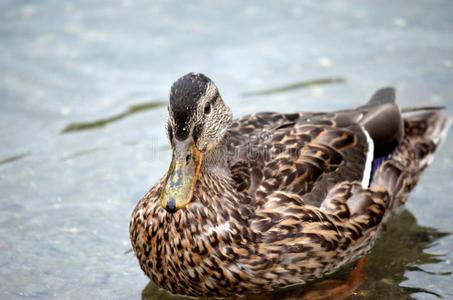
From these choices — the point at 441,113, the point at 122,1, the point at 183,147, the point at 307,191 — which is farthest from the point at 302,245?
the point at 122,1

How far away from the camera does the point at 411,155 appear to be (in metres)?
7.09

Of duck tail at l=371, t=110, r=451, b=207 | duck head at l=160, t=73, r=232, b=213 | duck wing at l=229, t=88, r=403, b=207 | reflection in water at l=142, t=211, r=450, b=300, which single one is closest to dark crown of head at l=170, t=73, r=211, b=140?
duck head at l=160, t=73, r=232, b=213

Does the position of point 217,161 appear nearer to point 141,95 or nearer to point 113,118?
point 113,118

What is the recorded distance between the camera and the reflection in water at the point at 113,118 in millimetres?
8398

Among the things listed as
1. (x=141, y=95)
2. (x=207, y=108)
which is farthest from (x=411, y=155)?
(x=141, y=95)

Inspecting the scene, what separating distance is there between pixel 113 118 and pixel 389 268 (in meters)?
3.60

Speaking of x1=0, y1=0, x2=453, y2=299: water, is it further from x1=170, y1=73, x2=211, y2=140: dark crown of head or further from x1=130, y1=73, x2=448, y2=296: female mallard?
x1=170, y1=73, x2=211, y2=140: dark crown of head

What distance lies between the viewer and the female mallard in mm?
5484

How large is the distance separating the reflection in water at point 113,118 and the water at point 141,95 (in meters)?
0.02

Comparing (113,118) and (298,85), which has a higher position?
(298,85)

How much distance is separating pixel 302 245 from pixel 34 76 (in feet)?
15.5

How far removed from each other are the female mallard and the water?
1.78 feet

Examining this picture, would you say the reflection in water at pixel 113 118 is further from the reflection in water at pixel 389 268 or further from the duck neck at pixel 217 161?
the duck neck at pixel 217 161

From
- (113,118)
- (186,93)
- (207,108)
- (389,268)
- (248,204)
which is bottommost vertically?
(389,268)
